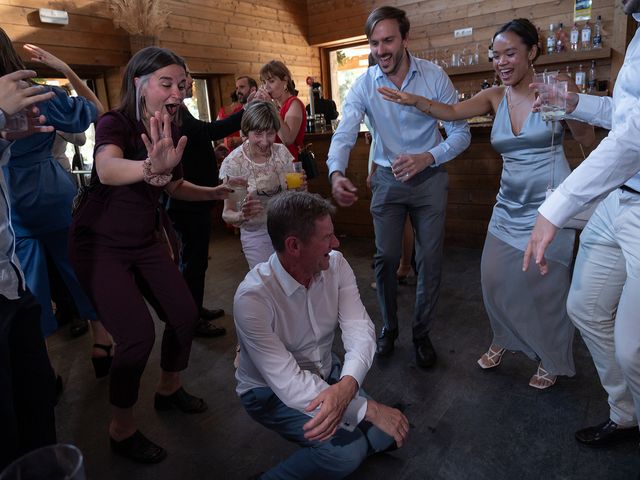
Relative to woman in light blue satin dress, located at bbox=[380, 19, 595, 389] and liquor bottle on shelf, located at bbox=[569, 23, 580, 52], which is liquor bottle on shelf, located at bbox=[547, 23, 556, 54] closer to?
liquor bottle on shelf, located at bbox=[569, 23, 580, 52]

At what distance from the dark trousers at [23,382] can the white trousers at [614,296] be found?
5.86 feet

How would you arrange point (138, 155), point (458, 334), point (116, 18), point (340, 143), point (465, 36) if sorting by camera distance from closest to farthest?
point (138, 155) < point (340, 143) < point (458, 334) < point (116, 18) < point (465, 36)

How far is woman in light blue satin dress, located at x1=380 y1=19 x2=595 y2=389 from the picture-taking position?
83.0 inches

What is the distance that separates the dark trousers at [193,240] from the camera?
8.99ft

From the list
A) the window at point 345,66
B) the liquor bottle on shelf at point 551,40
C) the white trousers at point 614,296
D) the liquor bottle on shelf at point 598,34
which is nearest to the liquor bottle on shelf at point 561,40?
the liquor bottle on shelf at point 551,40

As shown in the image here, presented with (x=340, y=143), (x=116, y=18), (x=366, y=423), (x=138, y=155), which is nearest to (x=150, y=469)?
(x=366, y=423)

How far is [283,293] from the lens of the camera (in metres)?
1.52

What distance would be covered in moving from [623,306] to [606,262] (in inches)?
7.9

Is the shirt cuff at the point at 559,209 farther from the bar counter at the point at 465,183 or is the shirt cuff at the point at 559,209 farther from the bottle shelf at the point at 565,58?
the bottle shelf at the point at 565,58

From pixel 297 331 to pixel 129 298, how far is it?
687 mm

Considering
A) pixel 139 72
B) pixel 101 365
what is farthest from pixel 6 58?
pixel 101 365

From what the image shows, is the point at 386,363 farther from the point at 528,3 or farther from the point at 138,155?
the point at 528,3

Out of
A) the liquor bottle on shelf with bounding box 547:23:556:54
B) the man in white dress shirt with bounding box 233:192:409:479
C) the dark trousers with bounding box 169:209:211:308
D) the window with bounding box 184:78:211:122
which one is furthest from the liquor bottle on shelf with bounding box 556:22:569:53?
the man in white dress shirt with bounding box 233:192:409:479

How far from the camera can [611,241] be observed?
5.23 ft
